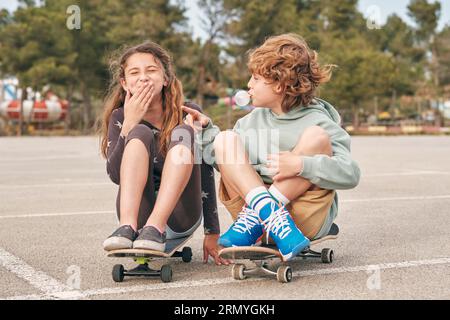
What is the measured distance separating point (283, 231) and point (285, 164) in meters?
0.32

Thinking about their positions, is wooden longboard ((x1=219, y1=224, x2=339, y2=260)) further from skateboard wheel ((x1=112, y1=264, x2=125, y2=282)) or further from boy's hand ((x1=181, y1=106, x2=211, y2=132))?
boy's hand ((x1=181, y1=106, x2=211, y2=132))

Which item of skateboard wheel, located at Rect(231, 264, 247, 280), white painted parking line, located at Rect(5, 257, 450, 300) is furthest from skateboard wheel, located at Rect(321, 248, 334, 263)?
skateboard wheel, located at Rect(231, 264, 247, 280)

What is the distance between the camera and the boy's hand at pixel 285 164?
3.45 meters

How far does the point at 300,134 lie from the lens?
→ 371cm

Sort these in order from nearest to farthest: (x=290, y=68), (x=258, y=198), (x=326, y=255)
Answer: (x=258, y=198) < (x=290, y=68) < (x=326, y=255)

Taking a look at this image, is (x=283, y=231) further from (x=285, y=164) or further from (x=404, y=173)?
(x=404, y=173)

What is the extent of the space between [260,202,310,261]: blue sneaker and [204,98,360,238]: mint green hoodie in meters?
0.24

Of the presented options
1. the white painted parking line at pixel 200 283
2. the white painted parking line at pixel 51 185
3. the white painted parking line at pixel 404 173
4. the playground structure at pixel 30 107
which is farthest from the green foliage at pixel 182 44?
the white painted parking line at pixel 200 283

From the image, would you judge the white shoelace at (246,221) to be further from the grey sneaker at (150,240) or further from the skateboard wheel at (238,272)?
the grey sneaker at (150,240)

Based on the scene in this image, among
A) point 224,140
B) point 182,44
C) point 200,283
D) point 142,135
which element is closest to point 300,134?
point 224,140

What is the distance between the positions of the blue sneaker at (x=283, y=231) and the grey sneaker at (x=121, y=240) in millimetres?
629

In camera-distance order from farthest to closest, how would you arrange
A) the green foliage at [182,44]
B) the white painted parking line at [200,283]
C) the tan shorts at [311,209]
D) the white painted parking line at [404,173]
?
the green foliage at [182,44], the white painted parking line at [404,173], the tan shorts at [311,209], the white painted parking line at [200,283]

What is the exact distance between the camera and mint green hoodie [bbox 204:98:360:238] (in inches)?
140

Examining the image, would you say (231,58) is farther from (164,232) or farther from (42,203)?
(164,232)
